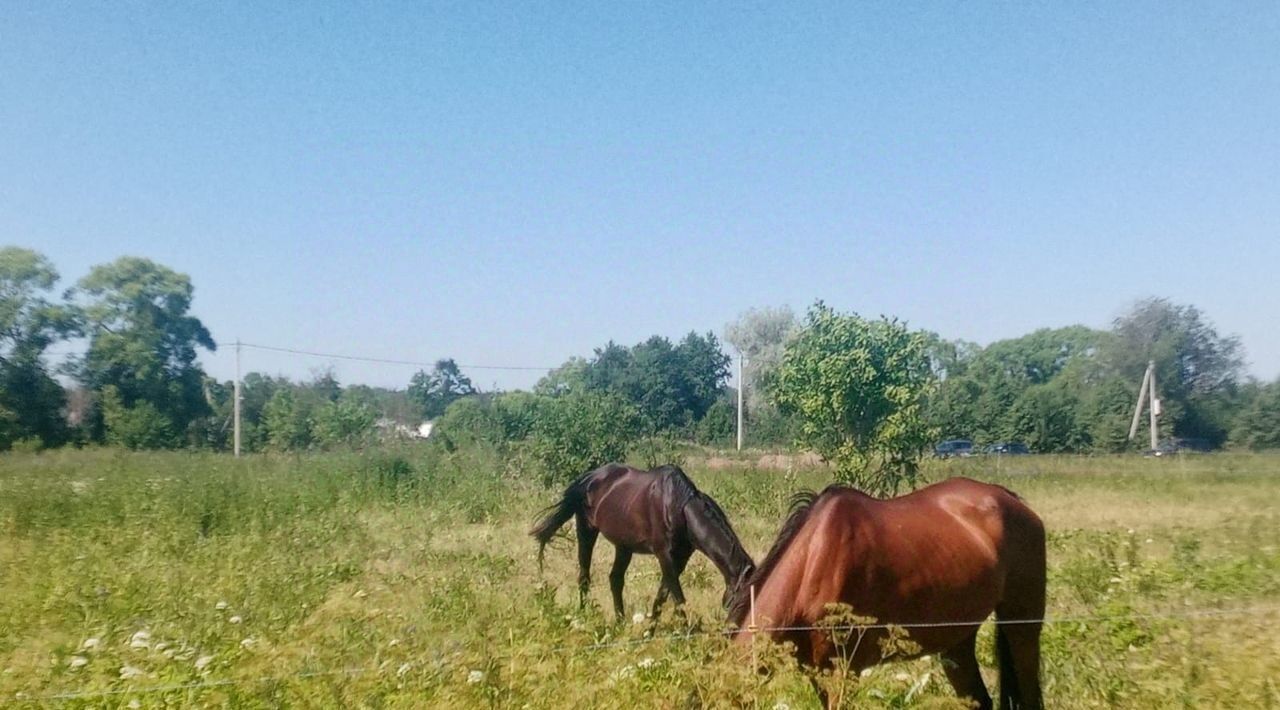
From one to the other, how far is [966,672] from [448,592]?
3834 millimetres

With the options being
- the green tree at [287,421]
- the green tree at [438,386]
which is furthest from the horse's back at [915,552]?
the green tree at [438,386]

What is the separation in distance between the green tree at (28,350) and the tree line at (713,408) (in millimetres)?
30

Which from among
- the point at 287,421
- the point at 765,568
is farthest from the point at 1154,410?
the point at 287,421

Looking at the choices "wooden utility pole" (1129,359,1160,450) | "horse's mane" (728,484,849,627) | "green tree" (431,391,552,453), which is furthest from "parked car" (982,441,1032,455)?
"horse's mane" (728,484,849,627)

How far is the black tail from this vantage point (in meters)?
4.77

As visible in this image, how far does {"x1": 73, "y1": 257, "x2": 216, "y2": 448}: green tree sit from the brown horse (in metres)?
19.1

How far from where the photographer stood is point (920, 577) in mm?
4488

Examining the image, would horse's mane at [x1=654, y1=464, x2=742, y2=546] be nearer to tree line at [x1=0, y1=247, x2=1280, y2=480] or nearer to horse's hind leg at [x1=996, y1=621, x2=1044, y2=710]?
horse's hind leg at [x1=996, y1=621, x2=1044, y2=710]

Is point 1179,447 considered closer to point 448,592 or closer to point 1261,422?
point 1261,422

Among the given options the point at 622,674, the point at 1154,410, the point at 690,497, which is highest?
the point at 1154,410

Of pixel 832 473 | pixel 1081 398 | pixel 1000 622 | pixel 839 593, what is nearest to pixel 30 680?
pixel 839 593

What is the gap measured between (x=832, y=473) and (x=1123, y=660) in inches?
433

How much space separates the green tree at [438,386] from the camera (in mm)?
42719

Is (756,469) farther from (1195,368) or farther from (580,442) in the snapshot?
(1195,368)
